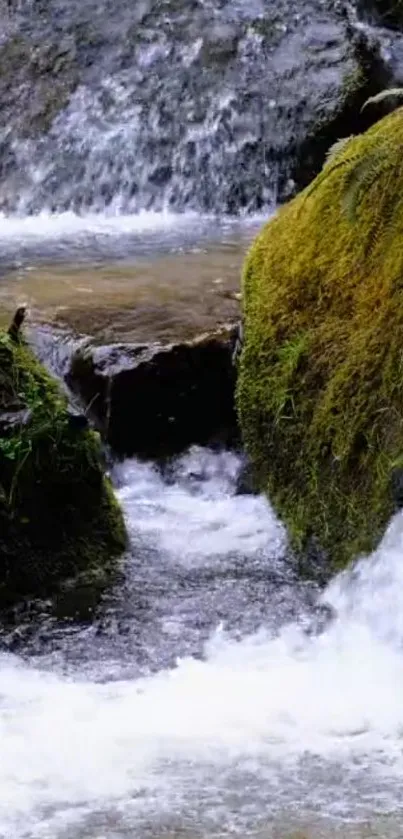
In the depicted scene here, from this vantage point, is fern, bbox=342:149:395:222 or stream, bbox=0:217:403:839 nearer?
stream, bbox=0:217:403:839

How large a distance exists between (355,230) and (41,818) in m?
3.02

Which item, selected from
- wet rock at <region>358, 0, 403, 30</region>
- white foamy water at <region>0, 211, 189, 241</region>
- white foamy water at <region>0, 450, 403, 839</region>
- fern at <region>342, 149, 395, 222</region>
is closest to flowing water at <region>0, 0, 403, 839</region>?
white foamy water at <region>0, 450, 403, 839</region>

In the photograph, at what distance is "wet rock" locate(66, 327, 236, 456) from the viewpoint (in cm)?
642

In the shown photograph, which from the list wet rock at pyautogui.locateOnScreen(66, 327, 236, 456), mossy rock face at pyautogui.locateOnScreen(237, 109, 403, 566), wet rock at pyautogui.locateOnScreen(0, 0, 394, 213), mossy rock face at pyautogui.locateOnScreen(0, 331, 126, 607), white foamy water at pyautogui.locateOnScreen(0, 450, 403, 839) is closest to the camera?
white foamy water at pyautogui.locateOnScreen(0, 450, 403, 839)

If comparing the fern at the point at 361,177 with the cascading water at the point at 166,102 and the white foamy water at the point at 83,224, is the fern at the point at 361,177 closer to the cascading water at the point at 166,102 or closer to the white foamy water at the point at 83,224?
the white foamy water at the point at 83,224

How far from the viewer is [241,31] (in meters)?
13.0

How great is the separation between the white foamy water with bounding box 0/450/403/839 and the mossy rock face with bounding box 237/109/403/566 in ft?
0.85

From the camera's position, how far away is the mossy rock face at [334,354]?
518 cm

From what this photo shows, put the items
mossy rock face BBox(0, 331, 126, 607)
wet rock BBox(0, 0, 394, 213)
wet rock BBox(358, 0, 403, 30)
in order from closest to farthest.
→ 1. mossy rock face BBox(0, 331, 126, 607)
2. wet rock BBox(0, 0, 394, 213)
3. wet rock BBox(358, 0, 403, 30)

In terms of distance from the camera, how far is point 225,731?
13.7 ft

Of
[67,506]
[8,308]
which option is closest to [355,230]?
[67,506]

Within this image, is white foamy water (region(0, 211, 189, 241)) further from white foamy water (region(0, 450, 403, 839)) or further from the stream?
white foamy water (region(0, 450, 403, 839))

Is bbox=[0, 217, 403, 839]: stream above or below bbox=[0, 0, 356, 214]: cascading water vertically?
below

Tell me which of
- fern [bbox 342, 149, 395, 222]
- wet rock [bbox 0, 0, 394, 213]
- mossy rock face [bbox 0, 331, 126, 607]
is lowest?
mossy rock face [bbox 0, 331, 126, 607]
